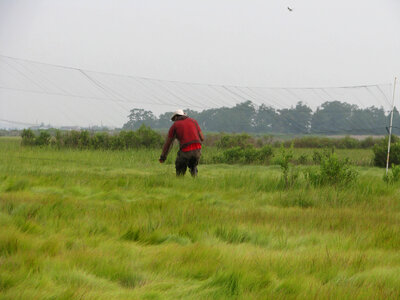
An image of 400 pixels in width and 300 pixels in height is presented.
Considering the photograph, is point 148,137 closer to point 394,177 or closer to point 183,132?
point 183,132

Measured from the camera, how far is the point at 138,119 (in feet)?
64.2

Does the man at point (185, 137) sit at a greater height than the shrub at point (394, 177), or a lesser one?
greater

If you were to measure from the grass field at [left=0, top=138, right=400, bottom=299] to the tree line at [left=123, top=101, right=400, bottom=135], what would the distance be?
1122 cm

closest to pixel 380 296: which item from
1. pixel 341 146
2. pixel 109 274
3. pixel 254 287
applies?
pixel 254 287

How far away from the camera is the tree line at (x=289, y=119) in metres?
17.9

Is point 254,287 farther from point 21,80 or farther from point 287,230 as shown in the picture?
point 21,80

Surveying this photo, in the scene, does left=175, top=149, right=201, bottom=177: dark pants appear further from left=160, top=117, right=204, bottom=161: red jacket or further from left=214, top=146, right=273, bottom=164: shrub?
left=214, top=146, right=273, bottom=164: shrub

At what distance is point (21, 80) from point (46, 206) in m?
14.1

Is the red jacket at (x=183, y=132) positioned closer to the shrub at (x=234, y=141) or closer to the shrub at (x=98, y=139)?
the shrub at (x=98, y=139)

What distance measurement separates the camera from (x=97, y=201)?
626cm

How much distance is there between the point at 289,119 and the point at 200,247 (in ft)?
48.8

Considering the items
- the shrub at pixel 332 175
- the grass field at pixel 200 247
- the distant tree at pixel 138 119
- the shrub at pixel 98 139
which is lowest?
the grass field at pixel 200 247

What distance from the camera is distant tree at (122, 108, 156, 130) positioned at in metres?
19.0

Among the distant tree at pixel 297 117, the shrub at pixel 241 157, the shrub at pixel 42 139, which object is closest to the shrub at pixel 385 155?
the distant tree at pixel 297 117
